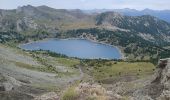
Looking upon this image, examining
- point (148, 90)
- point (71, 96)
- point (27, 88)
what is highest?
point (71, 96)

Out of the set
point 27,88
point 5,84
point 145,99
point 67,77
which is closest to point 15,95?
point 5,84

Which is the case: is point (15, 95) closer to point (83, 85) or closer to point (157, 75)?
point (157, 75)

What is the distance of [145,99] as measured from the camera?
2661cm

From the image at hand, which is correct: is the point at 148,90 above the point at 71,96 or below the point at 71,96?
below

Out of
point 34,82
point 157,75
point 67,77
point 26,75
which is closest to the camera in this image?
point 157,75

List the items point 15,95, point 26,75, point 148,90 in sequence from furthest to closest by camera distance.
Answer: point 26,75 < point 15,95 < point 148,90

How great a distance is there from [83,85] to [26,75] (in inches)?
5268

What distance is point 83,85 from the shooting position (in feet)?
73.1

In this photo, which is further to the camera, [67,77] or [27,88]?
[67,77]

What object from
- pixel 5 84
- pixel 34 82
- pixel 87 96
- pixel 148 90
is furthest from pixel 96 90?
pixel 34 82

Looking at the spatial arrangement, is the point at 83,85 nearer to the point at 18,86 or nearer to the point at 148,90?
the point at 148,90

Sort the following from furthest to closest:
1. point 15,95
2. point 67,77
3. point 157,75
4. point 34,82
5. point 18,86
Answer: point 67,77 < point 34,82 < point 18,86 < point 15,95 < point 157,75

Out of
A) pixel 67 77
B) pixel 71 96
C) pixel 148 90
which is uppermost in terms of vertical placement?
pixel 71 96

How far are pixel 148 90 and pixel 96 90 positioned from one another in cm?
1397
